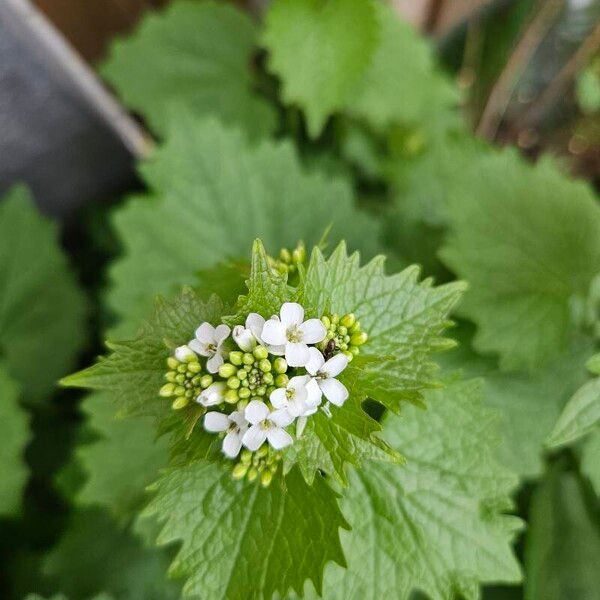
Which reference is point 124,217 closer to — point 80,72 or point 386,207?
point 80,72

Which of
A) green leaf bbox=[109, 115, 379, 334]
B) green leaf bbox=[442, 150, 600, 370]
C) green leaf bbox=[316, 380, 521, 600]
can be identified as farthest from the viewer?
green leaf bbox=[109, 115, 379, 334]

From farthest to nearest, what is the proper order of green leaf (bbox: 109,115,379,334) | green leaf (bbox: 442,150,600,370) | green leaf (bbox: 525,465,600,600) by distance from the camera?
green leaf (bbox: 109,115,379,334)
green leaf (bbox: 525,465,600,600)
green leaf (bbox: 442,150,600,370)

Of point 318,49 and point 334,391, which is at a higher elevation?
point 318,49

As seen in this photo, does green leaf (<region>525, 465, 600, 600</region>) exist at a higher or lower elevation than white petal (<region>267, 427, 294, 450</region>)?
higher

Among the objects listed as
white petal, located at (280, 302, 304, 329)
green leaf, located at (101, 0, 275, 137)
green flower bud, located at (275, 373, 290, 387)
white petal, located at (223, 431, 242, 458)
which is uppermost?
green leaf, located at (101, 0, 275, 137)

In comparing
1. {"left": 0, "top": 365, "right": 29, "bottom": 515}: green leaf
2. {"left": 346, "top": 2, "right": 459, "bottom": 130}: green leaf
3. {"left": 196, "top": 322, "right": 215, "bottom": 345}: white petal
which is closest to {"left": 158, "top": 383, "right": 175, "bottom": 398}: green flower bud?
{"left": 196, "top": 322, "right": 215, "bottom": 345}: white petal

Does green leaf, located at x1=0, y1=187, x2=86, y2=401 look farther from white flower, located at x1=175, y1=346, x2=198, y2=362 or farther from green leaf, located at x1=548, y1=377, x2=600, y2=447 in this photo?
green leaf, located at x1=548, y1=377, x2=600, y2=447

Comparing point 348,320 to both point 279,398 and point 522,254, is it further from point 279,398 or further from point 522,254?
point 522,254

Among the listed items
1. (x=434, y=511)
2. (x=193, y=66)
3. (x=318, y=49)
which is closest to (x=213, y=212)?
(x=318, y=49)
